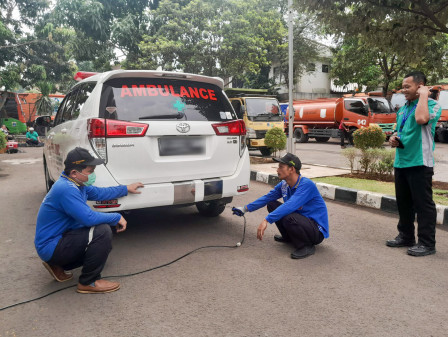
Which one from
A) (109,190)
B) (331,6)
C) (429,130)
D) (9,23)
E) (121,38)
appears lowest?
(109,190)

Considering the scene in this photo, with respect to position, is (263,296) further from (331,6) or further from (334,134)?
(334,134)

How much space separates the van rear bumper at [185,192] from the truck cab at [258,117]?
7702mm

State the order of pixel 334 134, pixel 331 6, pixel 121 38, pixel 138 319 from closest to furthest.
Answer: pixel 138 319, pixel 331 6, pixel 334 134, pixel 121 38

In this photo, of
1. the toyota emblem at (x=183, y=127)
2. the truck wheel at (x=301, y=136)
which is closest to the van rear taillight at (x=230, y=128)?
the toyota emblem at (x=183, y=127)

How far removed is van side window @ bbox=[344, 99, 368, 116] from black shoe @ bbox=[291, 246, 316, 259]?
14.7 meters

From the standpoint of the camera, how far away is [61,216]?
2.78 m

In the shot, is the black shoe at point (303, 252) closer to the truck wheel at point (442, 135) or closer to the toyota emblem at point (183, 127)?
the toyota emblem at point (183, 127)

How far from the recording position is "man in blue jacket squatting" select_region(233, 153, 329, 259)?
350 centimetres

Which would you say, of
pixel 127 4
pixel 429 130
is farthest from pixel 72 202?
pixel 127 4

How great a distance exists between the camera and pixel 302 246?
11.8ft

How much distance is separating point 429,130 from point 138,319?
3088mm

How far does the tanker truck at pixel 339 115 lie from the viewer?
16.7 metres

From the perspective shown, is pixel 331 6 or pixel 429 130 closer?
pixel 429 130

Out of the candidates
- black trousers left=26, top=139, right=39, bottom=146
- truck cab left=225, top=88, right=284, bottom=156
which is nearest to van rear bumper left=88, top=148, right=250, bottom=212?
truck cab left=225, top=88, right=284, bottom=156
